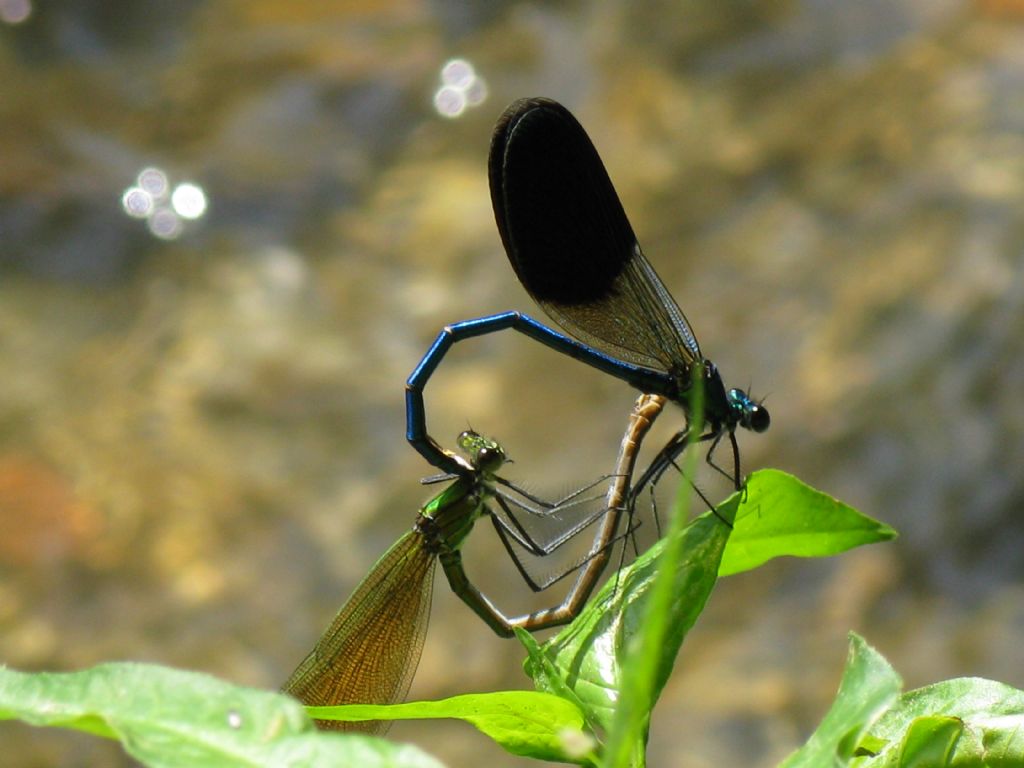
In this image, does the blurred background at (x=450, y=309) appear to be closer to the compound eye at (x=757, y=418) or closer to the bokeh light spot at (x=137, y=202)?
the bokeh light spot at (x=137, y=202)

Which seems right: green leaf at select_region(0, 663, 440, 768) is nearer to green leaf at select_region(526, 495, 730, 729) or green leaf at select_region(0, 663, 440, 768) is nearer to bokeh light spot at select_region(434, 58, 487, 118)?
green leaf at select_region(526, 495, 730, 729)

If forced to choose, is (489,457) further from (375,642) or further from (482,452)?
(375,642)

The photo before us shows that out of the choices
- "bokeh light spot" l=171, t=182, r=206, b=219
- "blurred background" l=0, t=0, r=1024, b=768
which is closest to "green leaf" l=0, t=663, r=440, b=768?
"blurred background" l=0, t=0, r=1024, b=768

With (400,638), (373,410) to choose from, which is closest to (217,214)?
(373,410)

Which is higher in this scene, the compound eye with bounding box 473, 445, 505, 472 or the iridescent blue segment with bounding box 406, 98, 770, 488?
the iridescent blue segment with bounding box 406, 98, 770, 488

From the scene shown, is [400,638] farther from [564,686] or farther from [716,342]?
[716,342]

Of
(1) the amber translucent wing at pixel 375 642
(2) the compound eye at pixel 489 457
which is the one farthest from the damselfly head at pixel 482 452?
(1) the amber translucent wing at pixel 375 642

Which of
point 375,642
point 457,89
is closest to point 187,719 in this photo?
point 375,642
